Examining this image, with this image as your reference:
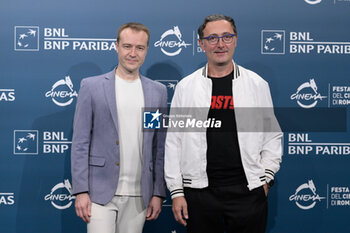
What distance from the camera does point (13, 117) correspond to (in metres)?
3.18

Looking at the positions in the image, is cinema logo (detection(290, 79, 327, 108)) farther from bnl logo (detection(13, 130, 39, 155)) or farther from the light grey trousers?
bnl logo (detection(13, 130, 39, 155))

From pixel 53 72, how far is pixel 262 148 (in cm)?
182

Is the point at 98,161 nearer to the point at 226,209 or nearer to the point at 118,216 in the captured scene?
the point at 118,216

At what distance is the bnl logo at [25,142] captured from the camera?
125 inches

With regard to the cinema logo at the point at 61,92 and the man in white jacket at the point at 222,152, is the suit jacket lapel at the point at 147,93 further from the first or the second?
the cinema logo at the point at 61,92

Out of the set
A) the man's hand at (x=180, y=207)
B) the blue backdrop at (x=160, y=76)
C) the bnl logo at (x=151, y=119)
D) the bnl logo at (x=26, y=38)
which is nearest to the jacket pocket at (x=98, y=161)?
the bnl logo at (x=151, y=119)

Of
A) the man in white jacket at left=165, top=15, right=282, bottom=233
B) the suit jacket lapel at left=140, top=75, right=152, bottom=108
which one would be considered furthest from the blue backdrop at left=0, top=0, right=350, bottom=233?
the man in white jacket at left=165, top=15, right=282, bottom=233

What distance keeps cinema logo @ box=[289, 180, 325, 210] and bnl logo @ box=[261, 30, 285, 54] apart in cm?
120

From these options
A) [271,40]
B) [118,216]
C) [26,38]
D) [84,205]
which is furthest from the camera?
[271,40]

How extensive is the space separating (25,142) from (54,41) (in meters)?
0.88

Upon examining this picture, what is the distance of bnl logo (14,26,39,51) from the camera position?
3154 millimetres

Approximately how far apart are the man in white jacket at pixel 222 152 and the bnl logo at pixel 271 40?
855mm

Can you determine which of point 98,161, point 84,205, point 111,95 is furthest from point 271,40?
point 84,205

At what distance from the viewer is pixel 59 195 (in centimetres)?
324
